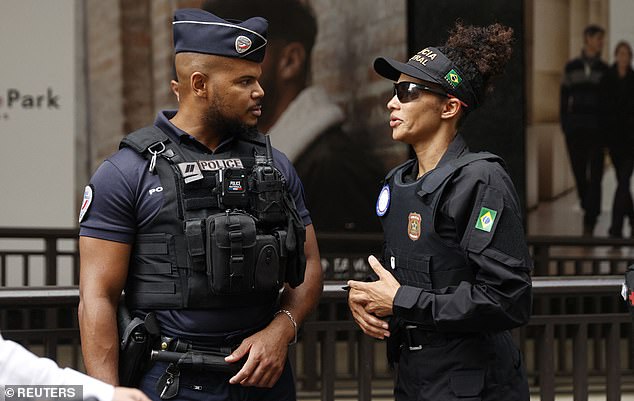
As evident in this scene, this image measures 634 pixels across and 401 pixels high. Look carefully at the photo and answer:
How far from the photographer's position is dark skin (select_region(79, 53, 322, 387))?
2.87 m

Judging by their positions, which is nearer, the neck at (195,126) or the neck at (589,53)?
the neck at (195,126)

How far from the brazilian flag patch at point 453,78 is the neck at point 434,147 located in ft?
0.48

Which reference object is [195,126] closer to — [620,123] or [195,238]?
[195,238]

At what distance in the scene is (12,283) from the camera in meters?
7.34

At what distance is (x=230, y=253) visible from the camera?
9.44 ft

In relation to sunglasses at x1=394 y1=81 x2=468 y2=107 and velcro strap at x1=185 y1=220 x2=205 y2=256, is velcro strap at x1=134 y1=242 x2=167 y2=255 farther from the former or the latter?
sunglasses at x1=394 y1=81 x2=468 y2=107

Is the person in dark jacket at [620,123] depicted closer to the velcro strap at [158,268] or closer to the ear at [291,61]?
the ear at [291,61]

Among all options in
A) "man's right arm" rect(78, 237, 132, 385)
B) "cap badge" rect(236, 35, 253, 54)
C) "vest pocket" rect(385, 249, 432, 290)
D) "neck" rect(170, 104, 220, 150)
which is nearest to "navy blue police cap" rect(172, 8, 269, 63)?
"cap badge" rect(236, 35, 253, 54)

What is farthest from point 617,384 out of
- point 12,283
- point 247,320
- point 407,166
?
point 12,283

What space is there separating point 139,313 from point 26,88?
4.93m

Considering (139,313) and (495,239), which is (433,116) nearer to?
(495,239)

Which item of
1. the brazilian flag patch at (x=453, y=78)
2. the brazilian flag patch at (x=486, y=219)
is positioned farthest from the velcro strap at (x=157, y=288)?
the brazilian flag patch at (x=453, y=78)

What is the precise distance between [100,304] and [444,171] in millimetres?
1062

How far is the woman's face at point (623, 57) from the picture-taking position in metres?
8.15
